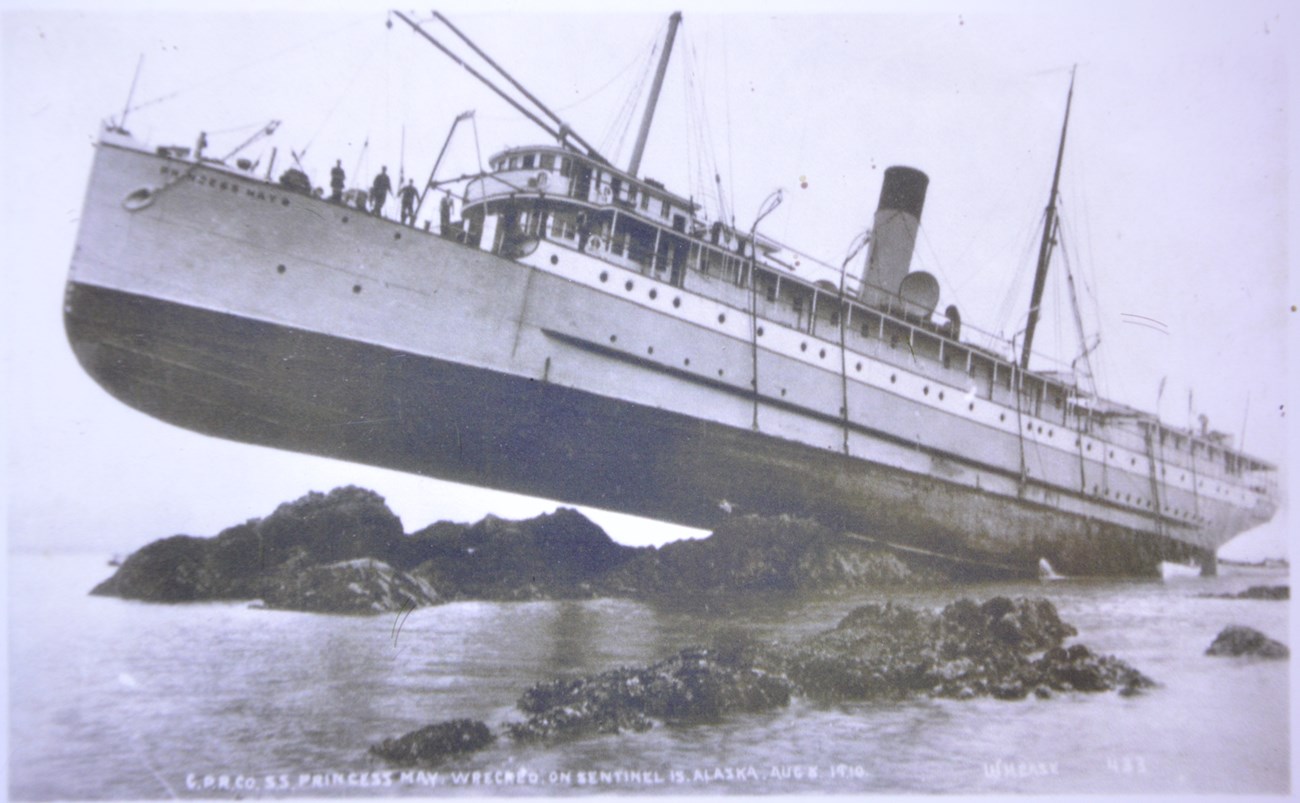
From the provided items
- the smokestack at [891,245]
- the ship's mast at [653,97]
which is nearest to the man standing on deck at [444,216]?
the ship's mast at [653,97]

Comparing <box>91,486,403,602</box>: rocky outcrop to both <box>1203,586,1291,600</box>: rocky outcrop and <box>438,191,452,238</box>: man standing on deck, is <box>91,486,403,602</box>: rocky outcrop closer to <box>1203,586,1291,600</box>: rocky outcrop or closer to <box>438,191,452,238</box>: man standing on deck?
<box>438,191,452,238</box>: man standing on deck

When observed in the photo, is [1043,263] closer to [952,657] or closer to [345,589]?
[952,657]

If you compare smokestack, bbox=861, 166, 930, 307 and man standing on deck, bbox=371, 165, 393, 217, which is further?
smokestack, bbox=861, 166, 930, 307

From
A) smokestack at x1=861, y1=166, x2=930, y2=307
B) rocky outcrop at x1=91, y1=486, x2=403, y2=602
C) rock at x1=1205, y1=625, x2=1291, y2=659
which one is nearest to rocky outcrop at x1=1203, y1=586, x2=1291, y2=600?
rock at x1=1205, y1=625, x2=1291, y2=659

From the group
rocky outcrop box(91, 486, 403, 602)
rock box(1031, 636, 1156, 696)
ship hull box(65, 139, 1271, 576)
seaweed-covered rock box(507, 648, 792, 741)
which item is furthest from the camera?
rock box(1031, 636, 1156, 696)

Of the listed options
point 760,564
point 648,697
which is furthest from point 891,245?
point 648,697

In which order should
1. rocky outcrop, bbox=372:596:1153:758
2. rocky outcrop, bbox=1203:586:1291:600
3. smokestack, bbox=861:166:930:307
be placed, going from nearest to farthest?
rocky outcrop, bbox=372:596:1153:758 → rocky outcrop, bbox=1203:586:1291:600 → smokestack, bbox=861:166:930:307

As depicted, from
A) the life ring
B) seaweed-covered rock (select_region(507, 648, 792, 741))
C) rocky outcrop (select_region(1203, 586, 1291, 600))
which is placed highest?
the life ring
